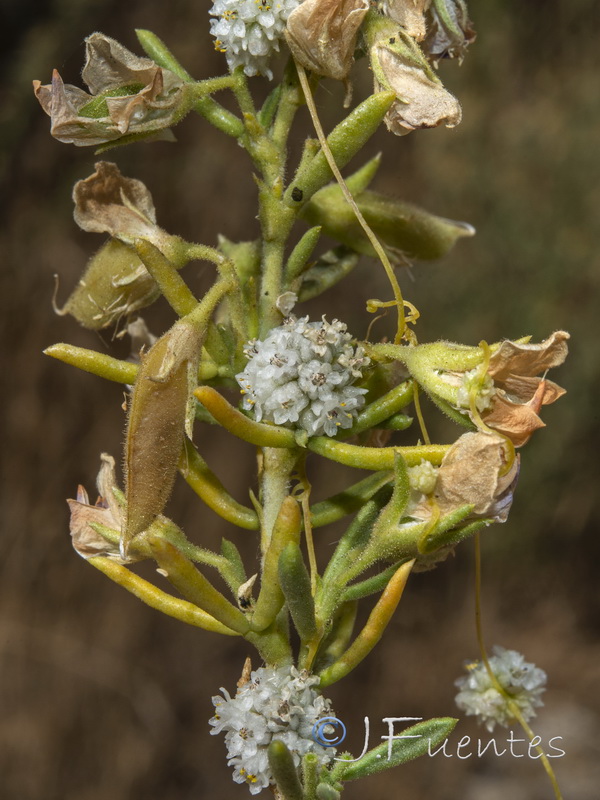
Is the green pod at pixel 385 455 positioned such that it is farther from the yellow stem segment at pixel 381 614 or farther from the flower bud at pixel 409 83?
the flower bud at pixel 409 83

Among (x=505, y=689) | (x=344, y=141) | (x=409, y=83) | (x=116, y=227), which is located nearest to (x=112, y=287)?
(x=116, y=227)

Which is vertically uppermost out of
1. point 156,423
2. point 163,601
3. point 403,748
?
point 156,423

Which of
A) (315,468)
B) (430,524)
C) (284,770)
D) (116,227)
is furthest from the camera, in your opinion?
(315,468)

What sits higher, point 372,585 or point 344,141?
point 344,141

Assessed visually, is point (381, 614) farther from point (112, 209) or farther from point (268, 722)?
point (112, 209)

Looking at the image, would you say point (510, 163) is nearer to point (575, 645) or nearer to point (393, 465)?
point (575, 645)

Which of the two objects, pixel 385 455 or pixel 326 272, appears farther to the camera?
pixel 326 272
